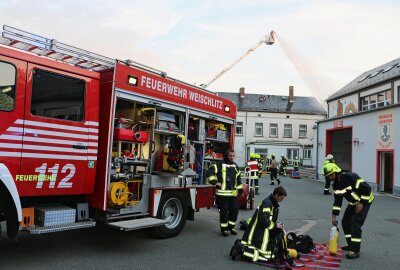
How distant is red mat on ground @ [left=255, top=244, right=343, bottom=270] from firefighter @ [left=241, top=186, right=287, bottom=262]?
0.16 m

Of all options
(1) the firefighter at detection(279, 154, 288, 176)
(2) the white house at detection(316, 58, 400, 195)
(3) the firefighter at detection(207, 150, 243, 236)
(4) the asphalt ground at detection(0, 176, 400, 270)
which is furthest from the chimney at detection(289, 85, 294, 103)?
(3) the firefighter at detection(207, 150, 243, 236)

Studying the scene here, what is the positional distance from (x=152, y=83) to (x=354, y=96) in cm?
2108

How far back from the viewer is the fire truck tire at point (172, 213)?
23.2 ft

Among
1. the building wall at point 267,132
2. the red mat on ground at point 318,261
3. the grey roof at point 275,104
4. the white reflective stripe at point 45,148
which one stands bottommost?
the red mat on ground at point 318,261

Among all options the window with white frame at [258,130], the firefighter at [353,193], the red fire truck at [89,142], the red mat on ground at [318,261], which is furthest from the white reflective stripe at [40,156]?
the window with white frame at [258,130]

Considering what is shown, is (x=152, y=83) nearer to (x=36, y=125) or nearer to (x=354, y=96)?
(x=36, y=125)

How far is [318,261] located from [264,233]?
1.03 metres

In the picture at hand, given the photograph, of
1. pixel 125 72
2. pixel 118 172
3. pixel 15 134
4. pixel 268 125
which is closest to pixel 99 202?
pixel 118 172

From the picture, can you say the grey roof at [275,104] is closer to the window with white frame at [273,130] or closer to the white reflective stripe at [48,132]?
the window with white frame at [273,130]

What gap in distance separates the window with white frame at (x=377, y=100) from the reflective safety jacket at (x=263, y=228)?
18.0m

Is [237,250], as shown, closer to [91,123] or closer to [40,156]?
[91,123]

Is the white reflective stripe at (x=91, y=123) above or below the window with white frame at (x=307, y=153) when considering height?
below

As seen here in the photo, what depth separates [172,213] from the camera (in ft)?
24.6

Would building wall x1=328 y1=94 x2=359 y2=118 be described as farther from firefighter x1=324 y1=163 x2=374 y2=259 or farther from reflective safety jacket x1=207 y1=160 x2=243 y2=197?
firefighter x1=324 y1=163 x2=374 y2=259
